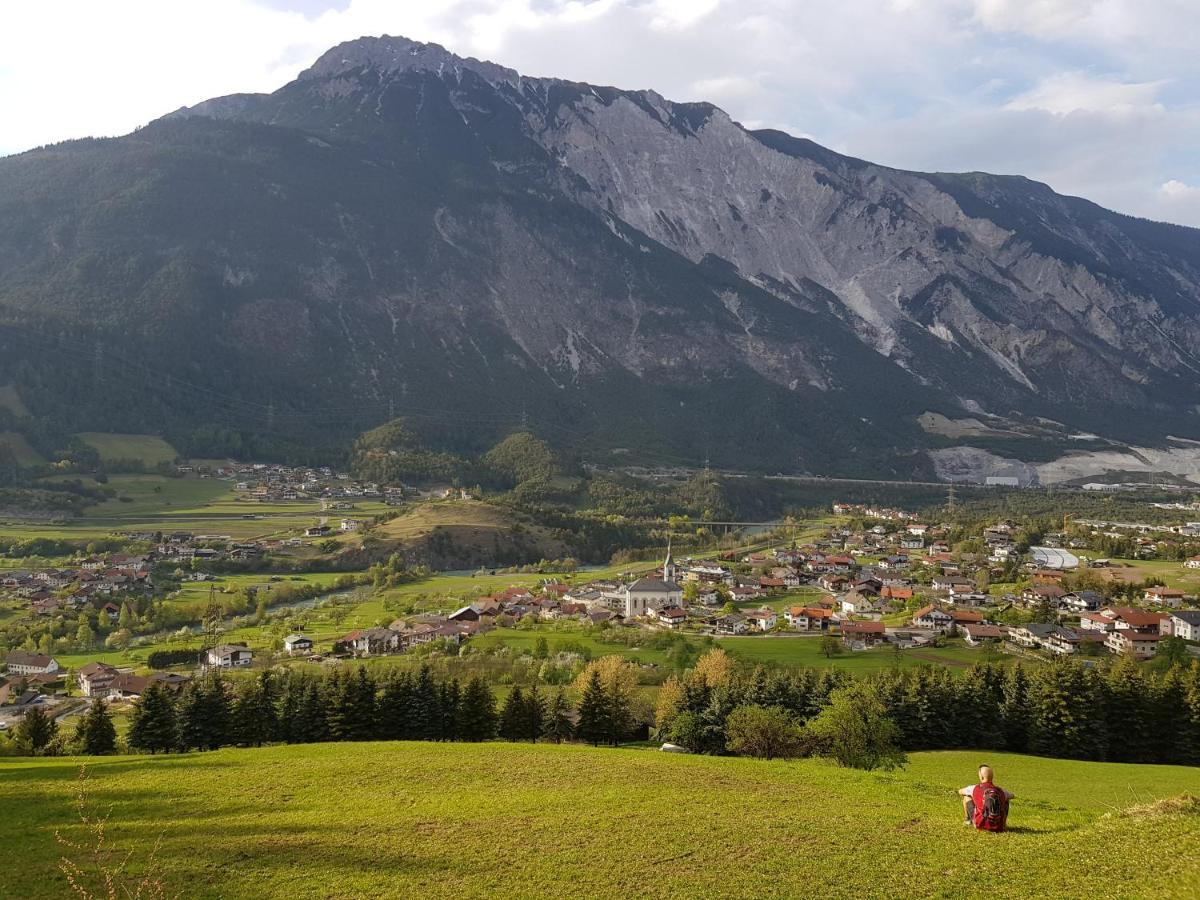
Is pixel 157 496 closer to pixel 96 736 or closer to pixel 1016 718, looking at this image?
pixel 96 736

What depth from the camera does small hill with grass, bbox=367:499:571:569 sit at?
101 meters

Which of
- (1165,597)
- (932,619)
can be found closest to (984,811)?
(932,619)

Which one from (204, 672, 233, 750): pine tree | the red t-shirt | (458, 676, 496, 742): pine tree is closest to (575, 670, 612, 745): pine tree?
(458, 676, 496, 742): pine tree

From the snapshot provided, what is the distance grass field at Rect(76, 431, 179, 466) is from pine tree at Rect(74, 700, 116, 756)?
10479 centimetres

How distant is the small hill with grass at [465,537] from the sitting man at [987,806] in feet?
283

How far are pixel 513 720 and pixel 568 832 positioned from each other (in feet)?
74.0

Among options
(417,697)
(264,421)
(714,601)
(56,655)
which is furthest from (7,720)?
(264,421)

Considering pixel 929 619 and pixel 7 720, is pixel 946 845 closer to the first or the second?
pixel 7 720

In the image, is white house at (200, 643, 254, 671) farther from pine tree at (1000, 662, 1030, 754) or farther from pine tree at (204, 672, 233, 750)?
pine tree at (1000, 662, 1030, 754)

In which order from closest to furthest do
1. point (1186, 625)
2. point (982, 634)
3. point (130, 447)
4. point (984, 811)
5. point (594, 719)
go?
point (984, 811)
point (594, 719)
point (1186, 625)
point (982, 634)
point (130, 447)

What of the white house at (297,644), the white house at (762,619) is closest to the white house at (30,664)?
the white house at (297,644)

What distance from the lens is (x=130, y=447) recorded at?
134 meters

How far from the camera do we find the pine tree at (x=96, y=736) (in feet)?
110

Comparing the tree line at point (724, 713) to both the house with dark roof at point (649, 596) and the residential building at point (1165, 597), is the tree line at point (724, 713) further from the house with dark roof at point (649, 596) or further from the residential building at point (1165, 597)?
the house with dark roof at point (649, 596)
